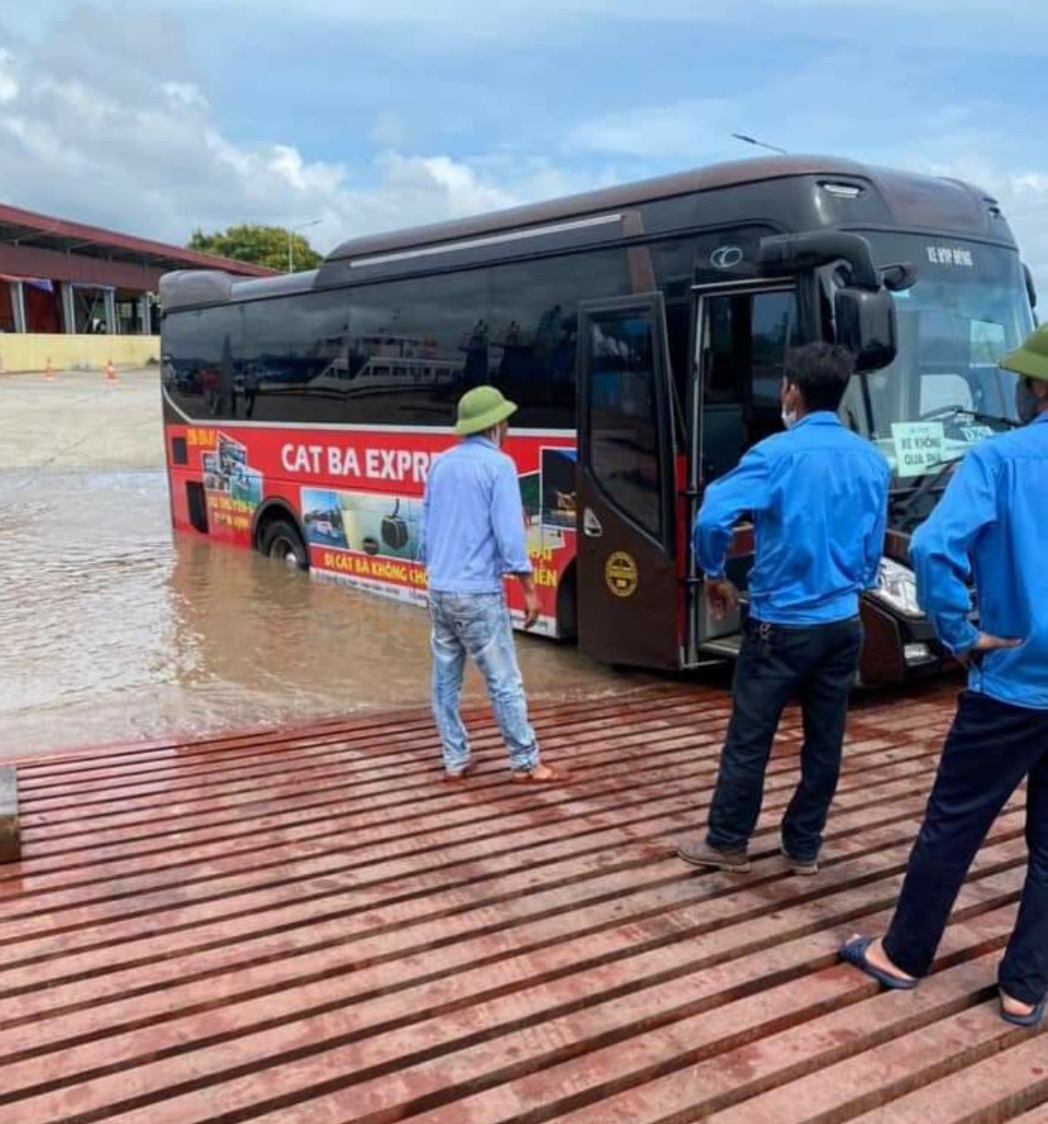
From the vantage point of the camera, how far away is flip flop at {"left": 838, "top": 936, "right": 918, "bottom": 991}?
121 inches

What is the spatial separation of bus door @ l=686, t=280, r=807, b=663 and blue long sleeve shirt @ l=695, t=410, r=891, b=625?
7.35 feet

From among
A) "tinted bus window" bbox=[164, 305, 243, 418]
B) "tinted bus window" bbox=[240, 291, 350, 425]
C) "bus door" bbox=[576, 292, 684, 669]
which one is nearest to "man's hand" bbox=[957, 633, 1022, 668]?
"bus door" bbox=[576, 292, 684, 669]

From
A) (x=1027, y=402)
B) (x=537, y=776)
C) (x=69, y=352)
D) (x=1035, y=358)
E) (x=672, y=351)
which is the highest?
(x=69, y=352)

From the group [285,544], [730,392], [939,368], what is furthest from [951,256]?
[285,544]

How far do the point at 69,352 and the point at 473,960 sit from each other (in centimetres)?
4333

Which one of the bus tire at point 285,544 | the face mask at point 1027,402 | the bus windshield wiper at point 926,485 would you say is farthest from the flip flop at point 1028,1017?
the bus tire at point 285,544

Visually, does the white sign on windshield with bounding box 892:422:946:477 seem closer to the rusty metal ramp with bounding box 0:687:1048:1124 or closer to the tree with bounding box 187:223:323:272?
the rusty metal ramp with bounding box 0:687:1048:1124

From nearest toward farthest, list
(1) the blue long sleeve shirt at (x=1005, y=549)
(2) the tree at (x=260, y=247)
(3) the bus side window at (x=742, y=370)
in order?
(1) the blue long sleeve shirt at (x=1005, y=549) < (3) the bus side window at (x=742, y=370) < (2) the tree at (x=260, y=247)

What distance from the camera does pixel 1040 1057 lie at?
2.78m

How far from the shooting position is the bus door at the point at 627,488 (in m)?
6.32

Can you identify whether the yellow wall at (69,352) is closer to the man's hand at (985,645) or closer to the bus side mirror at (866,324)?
the bus side mirror at (866,324)

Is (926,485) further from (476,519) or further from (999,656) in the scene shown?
(999,656)

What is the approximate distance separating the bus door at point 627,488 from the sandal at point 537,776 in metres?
1.65

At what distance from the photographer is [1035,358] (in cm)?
276
